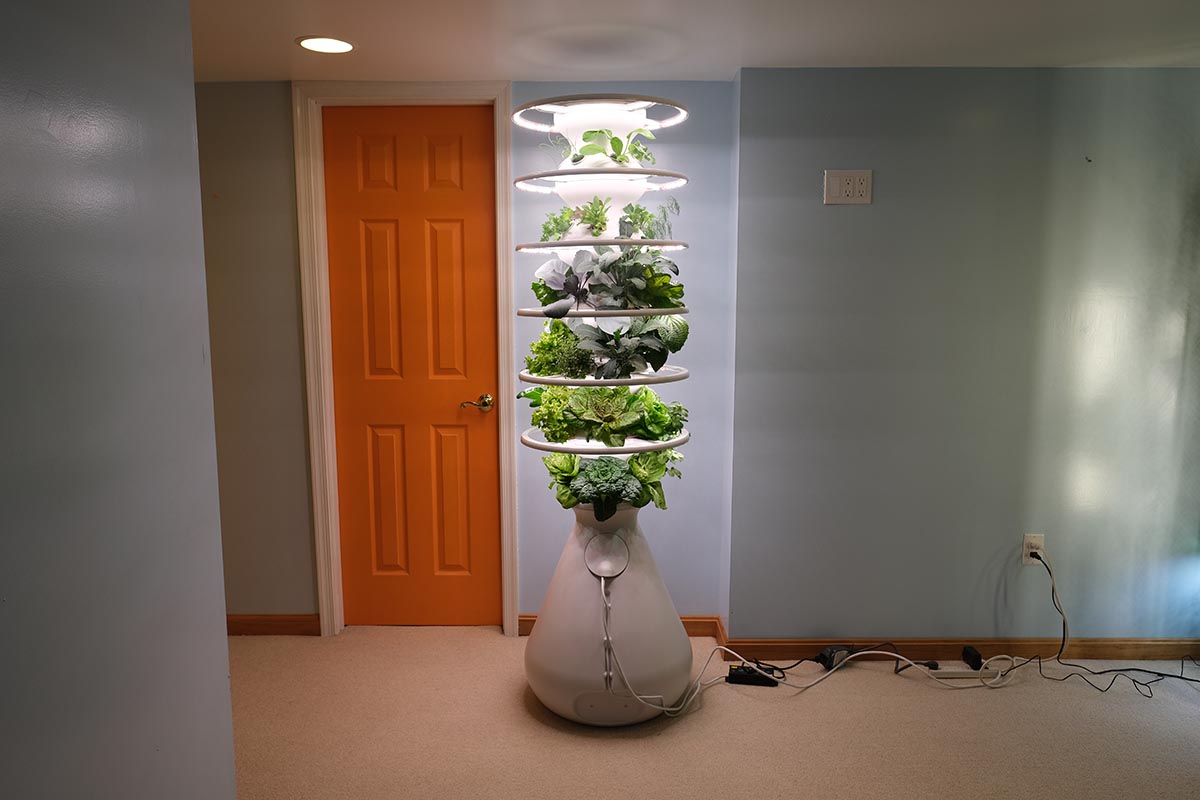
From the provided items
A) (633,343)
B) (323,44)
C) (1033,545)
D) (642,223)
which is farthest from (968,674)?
(323,44)

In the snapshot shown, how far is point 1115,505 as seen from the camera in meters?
3.04

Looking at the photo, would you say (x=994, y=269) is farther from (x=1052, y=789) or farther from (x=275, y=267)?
(x=275, y=267)

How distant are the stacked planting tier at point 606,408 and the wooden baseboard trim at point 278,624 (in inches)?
42.3

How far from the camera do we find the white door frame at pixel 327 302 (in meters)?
3.02

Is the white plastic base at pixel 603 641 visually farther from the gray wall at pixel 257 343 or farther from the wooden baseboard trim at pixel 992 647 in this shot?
the gray wall at pixel 257 343

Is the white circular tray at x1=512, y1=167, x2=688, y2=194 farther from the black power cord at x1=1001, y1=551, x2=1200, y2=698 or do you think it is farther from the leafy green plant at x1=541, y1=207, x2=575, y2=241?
the black power cord at x1=1001, y1=551, x2=1200, y2=698

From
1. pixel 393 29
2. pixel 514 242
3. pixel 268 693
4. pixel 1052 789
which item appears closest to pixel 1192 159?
pixel 1052 789

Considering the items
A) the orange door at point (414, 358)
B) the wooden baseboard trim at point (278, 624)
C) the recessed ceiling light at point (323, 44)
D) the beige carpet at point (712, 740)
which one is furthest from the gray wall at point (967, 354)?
the wooden baseboard trim at point (278, 624)

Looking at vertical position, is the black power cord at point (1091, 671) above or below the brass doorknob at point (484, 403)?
below

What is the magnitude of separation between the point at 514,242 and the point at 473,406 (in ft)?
2.09

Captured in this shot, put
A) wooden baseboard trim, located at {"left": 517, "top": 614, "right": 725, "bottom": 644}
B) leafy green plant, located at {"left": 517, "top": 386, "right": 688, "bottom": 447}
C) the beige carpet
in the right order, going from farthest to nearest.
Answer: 1. wooden baseboard trim, located at {"left": 517, "top": 614, "right": 725, "bottom": 644}
2. leafy green plant, located at {"left": 517, "top": 386, "right": 688, "bottom": 447}
3. the beige carpet

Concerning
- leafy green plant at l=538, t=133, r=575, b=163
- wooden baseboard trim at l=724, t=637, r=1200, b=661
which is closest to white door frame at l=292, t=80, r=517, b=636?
leafy green plant at l=538, t=133, r=575, b=163

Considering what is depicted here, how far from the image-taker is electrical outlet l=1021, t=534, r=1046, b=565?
3043 mm

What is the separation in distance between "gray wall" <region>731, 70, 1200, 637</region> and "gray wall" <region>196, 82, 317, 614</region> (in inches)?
64.8
